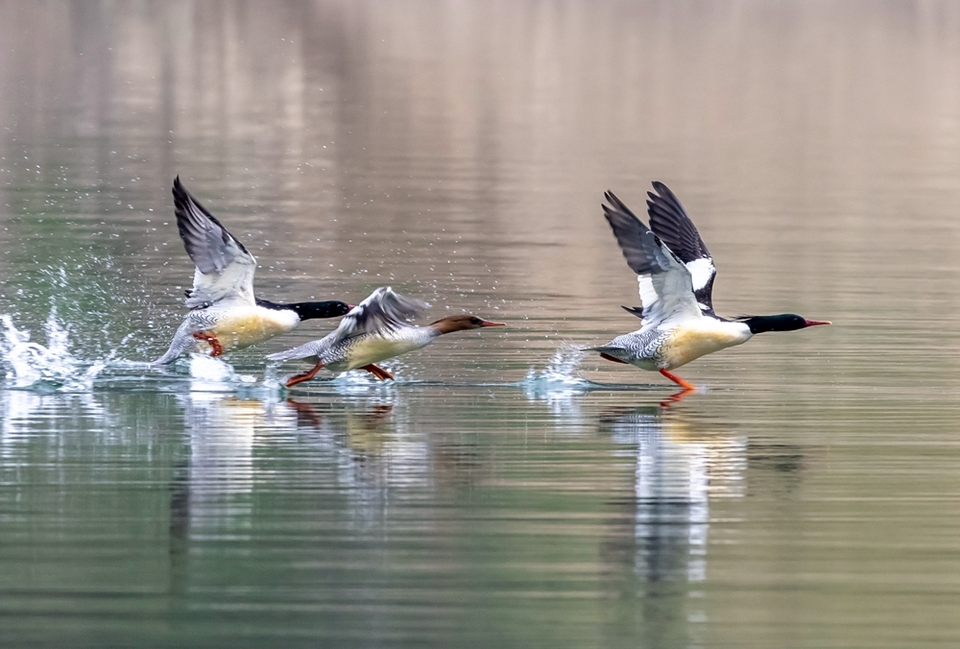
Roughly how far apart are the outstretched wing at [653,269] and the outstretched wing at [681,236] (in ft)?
3.09

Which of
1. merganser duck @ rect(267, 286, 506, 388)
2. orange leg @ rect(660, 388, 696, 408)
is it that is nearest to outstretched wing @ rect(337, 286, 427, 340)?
merganser duck @ rect(267, 286, 506, 388)

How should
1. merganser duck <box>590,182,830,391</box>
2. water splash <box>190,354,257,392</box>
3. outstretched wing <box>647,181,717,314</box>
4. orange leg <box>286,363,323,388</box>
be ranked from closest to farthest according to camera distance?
1. merganser duck <box>590,182,830,391</box>
2. water splash <box>190,354,257,392</box>
3. orange leg <box>286,363,323,388</box>
4. outstretched wing <box>647,181,717,314</box>

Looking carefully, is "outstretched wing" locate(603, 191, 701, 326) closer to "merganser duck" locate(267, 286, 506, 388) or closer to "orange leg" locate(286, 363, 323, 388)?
"merganser duck" locate(267, 286, 506, 388)

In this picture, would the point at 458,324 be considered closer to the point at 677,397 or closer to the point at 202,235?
the point at 677,397

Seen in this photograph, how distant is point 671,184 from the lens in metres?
34.9

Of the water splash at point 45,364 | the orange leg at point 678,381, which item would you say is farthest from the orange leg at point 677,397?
the water splash at point 45,364

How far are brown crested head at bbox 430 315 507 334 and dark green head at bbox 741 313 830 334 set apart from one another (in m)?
2.35

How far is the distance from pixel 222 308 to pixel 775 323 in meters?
5.12

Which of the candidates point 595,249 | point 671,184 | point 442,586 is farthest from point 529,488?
point 671,184

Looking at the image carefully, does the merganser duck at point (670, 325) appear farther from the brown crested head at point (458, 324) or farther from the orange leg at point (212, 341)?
the orange leg at point (212, 341)

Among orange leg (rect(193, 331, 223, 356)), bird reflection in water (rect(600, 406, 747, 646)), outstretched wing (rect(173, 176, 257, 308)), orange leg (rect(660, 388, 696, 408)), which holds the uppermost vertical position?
outstretched wing (rect(173, 176, 257, 308))

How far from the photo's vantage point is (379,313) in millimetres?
14625

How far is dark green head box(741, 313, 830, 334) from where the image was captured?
52.1 feet

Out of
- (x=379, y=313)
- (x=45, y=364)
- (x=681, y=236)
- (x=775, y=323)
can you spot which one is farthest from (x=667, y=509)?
(x=681, y=236)
